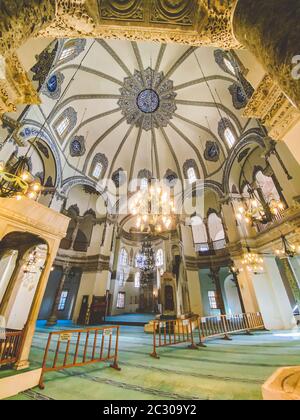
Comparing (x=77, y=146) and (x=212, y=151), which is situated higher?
(x=212, y=151)

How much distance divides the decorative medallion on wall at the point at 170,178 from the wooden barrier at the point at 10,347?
16068 mm

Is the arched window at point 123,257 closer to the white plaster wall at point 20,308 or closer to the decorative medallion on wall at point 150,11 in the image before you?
the white plaster wall at point 20,308

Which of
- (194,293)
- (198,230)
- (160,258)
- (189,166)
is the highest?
(189,166)

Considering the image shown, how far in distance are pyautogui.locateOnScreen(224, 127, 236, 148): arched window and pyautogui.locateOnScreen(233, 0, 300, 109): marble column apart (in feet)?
39.2

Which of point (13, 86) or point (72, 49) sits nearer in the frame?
point (13, 86)

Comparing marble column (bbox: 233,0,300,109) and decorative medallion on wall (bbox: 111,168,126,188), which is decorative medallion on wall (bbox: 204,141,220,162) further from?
marble column (bbox: 233,0,300,109)

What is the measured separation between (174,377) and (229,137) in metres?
14.6

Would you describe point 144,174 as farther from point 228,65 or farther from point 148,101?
point 228,65

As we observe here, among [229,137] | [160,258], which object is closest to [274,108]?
[229,137]

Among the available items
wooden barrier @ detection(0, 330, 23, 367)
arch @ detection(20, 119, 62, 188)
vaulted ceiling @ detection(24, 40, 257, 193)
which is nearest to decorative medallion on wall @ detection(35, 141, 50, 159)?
arch @ detection(20, 119, 62, 188)

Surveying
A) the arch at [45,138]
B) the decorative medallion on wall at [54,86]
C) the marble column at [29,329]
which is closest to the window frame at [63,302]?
the arch at [45,138]

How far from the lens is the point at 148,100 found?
15.6m

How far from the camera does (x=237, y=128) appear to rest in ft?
40.4
